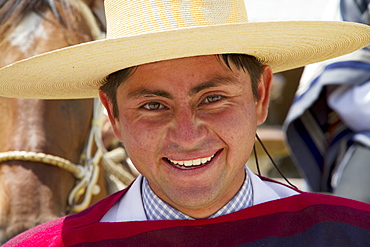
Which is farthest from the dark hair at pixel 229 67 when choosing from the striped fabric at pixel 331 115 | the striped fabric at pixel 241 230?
the striped fabric at pixel 331 115

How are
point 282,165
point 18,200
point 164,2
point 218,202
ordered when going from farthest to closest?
1. point 282,165
2. point 18,200
3. point 218,202
4. point 164,2

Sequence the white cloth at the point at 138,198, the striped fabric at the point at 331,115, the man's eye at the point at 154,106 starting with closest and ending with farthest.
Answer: the man's eye at the point at 154,106, the white cloth at the point at 138,198, the striped fabric at the point at 331,115

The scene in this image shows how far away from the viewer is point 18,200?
7.04 feet

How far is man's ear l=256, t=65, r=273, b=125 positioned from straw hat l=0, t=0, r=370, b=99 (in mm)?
40

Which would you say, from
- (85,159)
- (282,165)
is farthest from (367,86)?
(282,165)

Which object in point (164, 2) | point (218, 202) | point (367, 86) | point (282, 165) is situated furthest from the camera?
point (282, 165)

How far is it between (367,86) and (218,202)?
140cm

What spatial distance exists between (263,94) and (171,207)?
46 centimetres

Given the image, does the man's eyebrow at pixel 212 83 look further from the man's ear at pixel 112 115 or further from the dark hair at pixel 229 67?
the man's ear at pixel 112 115

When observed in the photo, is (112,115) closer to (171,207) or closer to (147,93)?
(147,93)

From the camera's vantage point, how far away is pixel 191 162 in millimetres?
1729

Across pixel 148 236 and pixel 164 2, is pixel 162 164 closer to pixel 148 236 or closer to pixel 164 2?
pixel 148 236

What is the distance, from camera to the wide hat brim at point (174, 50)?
5.14 feet

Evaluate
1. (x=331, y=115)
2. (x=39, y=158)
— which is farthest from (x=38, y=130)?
(x=331, y=115)
